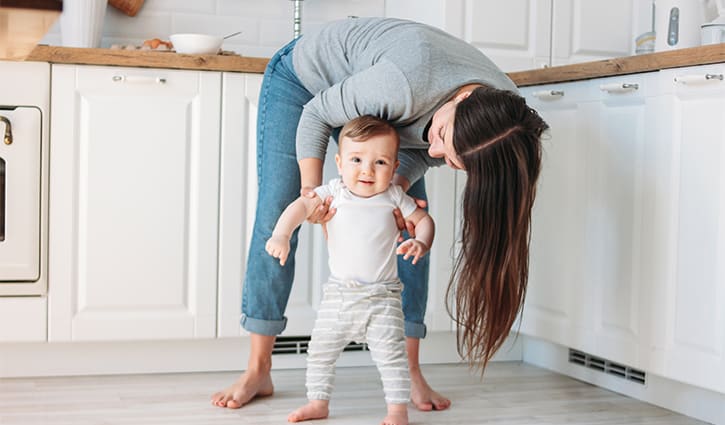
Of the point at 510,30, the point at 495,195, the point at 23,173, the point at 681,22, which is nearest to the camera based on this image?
the point at 495,195

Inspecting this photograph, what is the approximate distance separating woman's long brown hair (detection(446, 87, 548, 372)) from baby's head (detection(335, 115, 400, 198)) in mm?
235

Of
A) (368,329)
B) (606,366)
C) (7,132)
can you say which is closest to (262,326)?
(368,329)

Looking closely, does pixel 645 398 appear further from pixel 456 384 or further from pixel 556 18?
pixel 556 18

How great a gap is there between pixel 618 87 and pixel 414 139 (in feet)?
1.94

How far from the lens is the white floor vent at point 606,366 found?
2496 mm

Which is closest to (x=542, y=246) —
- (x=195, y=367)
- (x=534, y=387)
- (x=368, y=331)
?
(x=534, y=387)

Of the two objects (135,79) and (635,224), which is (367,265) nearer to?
(635,224)

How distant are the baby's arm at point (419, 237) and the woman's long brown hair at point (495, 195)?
143 millimetres

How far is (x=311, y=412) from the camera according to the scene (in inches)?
85.7

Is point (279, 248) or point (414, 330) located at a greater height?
point (279, 248)

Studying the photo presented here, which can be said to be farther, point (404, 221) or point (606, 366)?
point (606, 366)

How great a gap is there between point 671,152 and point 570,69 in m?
0.44

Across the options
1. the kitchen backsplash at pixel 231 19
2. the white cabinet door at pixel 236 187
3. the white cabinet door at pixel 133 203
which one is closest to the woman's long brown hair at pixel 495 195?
the white cabinet door at pixel 236 187

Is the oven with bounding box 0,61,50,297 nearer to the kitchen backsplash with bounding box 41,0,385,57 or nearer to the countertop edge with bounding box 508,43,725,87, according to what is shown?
the kitchen backsplash with bounding box 41,0,385,57
